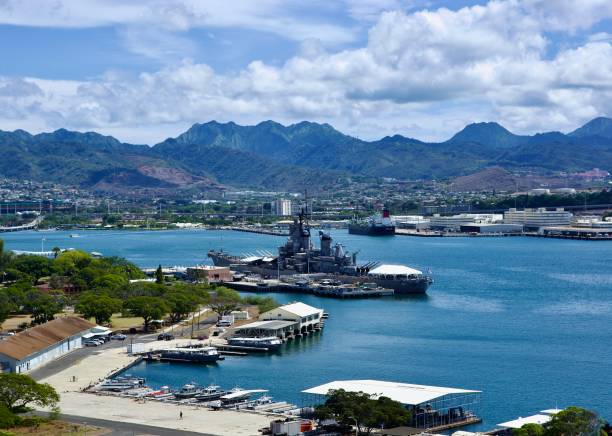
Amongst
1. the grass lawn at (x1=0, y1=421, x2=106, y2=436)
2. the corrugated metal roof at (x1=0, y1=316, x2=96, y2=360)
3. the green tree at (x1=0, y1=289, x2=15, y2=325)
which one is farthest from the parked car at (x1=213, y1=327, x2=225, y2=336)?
the grass lawn at (x1=0, y1=421, x2=106, y2=436)

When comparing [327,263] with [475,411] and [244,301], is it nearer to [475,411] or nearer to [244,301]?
[244,301]

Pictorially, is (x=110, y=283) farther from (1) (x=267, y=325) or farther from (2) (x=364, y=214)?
(2) (x=364, y=214)

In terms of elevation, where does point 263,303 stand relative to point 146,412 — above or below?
above

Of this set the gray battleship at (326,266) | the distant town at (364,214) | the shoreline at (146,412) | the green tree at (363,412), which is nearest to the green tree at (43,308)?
the shoreline at (146,412)

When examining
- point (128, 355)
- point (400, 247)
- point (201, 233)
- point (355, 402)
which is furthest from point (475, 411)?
point (201, 233)

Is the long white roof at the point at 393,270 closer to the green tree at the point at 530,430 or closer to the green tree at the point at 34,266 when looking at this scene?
the green tree at the point at 34,266

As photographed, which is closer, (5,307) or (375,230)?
(5,307)

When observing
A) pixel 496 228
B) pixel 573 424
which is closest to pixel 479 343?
pixel 573 424

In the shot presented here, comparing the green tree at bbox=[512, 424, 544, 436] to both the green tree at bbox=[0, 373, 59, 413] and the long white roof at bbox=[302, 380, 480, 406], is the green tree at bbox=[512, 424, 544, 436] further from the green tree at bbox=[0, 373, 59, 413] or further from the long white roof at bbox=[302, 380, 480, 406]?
the green tree at bbox=[0, 373, 59, 413]
